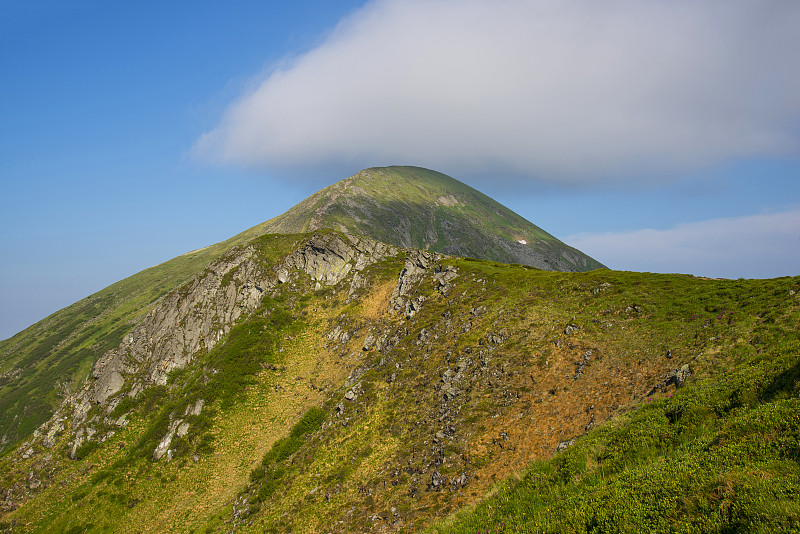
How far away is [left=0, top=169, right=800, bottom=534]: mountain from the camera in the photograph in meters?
14.1

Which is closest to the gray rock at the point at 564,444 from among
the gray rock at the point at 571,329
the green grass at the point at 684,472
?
the green grass at the point at 684,472

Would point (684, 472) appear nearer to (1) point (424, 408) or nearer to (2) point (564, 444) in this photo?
(2) point (564, 444)

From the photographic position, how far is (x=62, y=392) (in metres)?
199

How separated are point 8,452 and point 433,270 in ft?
264

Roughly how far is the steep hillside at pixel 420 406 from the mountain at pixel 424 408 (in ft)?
0.57

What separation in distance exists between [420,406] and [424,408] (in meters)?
0.75

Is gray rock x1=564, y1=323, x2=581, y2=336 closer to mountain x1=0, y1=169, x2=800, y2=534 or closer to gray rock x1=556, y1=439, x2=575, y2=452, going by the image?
mountain x1=0, y1=169, x2=800, y2=534

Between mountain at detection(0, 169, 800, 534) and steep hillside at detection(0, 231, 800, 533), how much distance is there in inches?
6.8

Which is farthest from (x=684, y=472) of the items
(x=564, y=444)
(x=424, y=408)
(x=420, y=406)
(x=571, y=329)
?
(x=420, y=406)

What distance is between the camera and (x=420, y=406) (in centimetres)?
4138

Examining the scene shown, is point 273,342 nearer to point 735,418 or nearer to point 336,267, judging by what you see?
point 336,267

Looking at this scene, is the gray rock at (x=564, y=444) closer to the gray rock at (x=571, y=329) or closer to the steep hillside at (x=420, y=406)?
the steep hillside at (x=420, y=406)

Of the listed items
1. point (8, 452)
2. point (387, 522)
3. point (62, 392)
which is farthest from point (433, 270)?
point (62, 392)

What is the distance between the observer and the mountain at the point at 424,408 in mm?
14125
